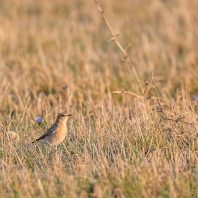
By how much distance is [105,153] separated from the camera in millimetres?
5383

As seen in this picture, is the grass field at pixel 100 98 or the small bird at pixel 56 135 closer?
the grass field at pixel 100 98

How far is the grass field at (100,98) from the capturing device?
456 cm

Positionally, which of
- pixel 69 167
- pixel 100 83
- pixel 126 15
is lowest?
pixel 69 167

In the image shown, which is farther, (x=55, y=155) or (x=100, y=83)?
(x=100, y=83)

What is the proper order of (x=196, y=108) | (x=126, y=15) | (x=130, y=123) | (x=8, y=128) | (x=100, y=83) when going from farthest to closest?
(x=126, y=15) → (x=100, y=83) → (x=196, y=108) → (x=8, y=128) → (x=130, y=123)

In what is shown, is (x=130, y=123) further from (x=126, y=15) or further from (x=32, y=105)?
(x=126, y=15)

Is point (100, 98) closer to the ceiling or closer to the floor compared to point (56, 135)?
closer to the ceiling

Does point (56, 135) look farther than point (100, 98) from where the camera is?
No

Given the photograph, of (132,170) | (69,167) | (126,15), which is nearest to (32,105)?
(69,167)

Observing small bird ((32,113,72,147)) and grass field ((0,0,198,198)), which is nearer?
grass field ((0,0,198,198))

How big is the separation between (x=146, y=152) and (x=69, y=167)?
73 centimetres

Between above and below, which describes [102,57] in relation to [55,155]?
above

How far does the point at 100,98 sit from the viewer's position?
855cm

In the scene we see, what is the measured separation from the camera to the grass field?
456cm
